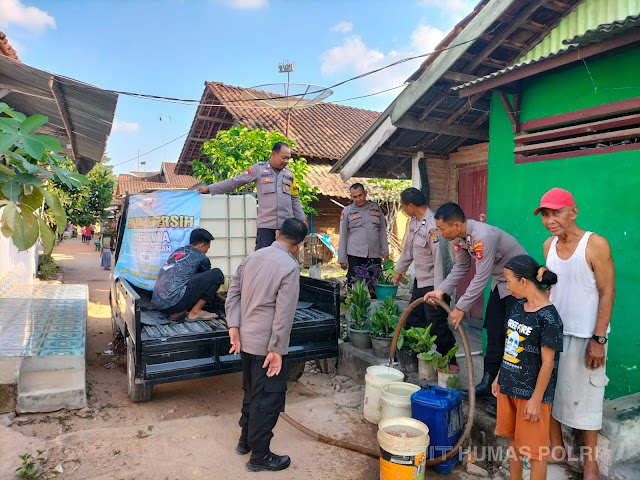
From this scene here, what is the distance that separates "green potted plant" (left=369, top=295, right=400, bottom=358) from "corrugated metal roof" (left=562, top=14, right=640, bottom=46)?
9.76 feet

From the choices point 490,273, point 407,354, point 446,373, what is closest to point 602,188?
point 490,273

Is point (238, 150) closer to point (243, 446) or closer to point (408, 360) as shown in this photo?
point (408, 360)

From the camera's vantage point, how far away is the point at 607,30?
9.95 ft

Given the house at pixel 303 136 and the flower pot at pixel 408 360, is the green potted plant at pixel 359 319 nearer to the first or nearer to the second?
the flower pot at pixel 408 360

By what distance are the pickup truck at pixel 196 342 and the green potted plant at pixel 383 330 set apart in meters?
0.61

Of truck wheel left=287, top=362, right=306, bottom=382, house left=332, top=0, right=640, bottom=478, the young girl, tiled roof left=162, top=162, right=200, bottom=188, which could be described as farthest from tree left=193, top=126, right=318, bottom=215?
tiled roof left=162, top=162, right=200, bottom=188

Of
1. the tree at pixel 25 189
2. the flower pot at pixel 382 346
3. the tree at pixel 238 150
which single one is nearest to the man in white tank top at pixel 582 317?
the flower pot at pixel 382 346

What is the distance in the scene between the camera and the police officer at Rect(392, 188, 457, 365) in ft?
14.1

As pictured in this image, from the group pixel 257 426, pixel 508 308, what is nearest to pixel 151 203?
pixel 257 426

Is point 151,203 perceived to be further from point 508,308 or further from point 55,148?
point 508,308

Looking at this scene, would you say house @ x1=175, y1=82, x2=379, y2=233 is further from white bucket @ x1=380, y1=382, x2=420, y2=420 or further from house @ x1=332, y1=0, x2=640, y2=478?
white bucket @ x1=380, y1=382, x2=420, y2=420

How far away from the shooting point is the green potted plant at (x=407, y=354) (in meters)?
4.23

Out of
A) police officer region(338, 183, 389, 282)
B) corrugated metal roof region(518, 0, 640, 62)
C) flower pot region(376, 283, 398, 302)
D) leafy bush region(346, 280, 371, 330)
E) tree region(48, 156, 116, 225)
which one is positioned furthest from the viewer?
tree region(48, 156, 116, 225)

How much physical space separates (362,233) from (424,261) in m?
2.20
